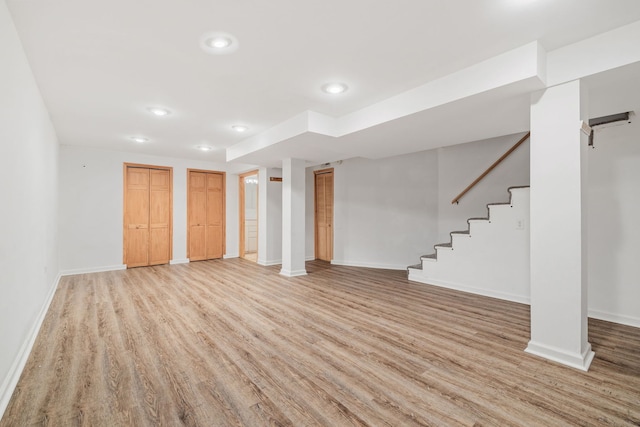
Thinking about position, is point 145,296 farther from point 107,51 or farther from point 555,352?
point 555,352

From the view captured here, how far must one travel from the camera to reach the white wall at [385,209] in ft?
20.2

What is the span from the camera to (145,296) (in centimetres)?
439

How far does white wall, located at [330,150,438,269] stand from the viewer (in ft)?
20.2

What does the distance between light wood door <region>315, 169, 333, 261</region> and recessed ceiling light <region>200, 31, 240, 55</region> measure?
5.14m

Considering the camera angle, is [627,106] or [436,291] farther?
[436,291]

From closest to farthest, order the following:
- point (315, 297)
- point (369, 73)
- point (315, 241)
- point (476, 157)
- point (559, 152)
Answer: point (559, 152) → point (369, 73) → point (315, 297) → point (476, 157) → point (315, 241)

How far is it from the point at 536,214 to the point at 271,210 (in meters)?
5.56

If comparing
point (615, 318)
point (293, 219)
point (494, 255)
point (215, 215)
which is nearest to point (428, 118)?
point (494, 255)

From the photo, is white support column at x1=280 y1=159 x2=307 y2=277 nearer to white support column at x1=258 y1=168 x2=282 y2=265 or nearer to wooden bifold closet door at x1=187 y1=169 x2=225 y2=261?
white support column at x1=258 y1=168 x2=282 y2=265

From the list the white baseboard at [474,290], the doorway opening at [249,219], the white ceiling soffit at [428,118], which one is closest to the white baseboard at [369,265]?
the white baseboard at [474,290]

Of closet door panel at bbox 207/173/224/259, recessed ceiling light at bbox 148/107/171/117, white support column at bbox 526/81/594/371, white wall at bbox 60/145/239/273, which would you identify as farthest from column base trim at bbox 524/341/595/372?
white wall at bbox 60/145/239/273

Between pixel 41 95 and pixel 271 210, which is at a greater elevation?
pixel 41 95

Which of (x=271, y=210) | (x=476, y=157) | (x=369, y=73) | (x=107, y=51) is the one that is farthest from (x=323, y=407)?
(x=271, y=210)

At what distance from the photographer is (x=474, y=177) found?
5.45 m
